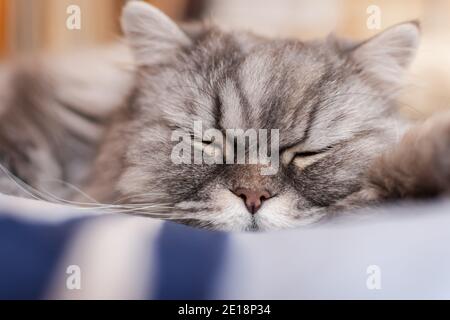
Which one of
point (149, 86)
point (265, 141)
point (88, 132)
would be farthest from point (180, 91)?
point (88, 132)

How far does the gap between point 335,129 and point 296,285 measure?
41 cm

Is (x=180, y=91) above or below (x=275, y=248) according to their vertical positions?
above

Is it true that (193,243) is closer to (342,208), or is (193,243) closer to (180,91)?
Answer: (342,208)

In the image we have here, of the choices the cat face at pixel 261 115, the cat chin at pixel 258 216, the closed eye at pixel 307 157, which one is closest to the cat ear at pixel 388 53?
the cat face at pixel 261 115

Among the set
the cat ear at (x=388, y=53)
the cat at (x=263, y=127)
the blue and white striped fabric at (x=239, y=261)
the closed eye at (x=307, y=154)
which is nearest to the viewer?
the blue and white striped fabric at (x=239, y=261)

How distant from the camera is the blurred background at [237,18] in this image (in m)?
1.74

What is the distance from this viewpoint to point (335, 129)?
1.13 metres

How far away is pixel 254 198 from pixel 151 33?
52 cm

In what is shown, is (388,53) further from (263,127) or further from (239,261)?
(239,261)

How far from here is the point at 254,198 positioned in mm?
1027

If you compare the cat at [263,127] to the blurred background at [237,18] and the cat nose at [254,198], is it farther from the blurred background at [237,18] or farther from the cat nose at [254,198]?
the blurred background at [237,18]

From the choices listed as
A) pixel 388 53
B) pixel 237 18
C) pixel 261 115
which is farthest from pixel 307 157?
pixel 237 18

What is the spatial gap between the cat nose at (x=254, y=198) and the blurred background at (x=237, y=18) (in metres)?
0.76
